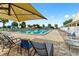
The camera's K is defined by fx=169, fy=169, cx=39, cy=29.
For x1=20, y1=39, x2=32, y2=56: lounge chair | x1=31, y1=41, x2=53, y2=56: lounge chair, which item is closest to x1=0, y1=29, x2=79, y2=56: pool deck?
x1=20, y1=39, x2=32, y2=56: lounge chair

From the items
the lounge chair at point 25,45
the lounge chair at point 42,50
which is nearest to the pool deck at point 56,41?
the lounge chair at point 25,45

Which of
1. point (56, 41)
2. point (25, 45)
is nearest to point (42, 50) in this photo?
point (25, 45)

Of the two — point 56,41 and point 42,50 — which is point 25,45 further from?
point 56,41

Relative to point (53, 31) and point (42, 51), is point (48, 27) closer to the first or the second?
point (53, 31)

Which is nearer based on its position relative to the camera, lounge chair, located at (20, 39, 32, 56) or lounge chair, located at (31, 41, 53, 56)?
lounge chair, located at (31, 41, 53, 56)

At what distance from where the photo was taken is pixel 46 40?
527cm

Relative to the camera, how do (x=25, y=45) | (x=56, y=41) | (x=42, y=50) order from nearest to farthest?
(x=42, y=50)
(x=25, y=45)
(x=56, y=41)

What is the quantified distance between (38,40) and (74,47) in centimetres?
108

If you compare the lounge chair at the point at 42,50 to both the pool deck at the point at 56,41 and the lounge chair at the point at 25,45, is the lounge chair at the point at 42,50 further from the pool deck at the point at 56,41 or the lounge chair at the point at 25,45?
the pool deck at the point at 56,41

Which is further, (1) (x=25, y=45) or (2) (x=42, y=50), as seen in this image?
(1) (x=25, y=45)

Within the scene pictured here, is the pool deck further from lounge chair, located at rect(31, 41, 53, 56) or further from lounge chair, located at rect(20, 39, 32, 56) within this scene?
lounge chair, located at rect(31, 41, 53, 56)

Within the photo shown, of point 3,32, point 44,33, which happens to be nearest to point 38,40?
point 44,33

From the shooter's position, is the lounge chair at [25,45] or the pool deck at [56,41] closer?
the lounge chair at [25,45]

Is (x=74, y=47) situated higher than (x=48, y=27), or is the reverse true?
(x=48, y=27)
